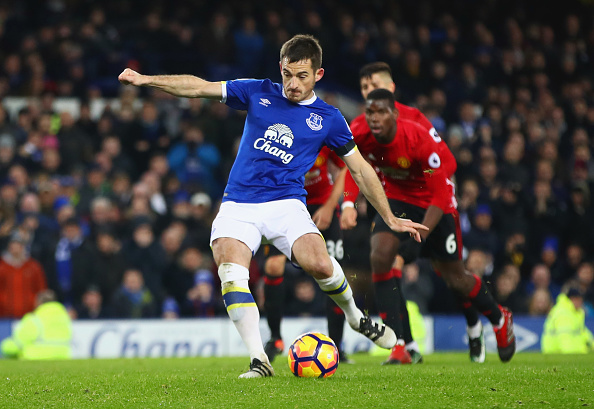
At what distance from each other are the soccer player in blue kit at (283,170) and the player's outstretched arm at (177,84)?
11 millimetres

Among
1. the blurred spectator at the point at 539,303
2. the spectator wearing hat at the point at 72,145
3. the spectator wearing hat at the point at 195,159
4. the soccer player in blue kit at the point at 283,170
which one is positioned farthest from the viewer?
the spectator wearing hat at the point at 195,159

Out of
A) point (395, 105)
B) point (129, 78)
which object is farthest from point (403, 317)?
point (129, 78)

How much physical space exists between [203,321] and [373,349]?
2392mm

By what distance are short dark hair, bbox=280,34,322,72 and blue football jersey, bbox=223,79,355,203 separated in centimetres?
32

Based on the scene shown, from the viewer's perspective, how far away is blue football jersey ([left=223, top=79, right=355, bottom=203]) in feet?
21.3

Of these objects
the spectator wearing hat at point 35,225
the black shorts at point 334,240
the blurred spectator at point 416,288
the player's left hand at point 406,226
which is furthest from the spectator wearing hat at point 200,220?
the player's left hand at point 406,226

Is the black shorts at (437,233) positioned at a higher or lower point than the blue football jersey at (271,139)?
lower

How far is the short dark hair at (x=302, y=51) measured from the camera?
6.38 m

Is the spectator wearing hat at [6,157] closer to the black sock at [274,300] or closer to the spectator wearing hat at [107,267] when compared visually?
the spectator wearing hat at [107,267]

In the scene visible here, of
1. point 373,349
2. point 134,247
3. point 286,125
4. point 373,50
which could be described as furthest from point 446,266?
point 373,50

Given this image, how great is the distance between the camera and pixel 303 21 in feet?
61.0

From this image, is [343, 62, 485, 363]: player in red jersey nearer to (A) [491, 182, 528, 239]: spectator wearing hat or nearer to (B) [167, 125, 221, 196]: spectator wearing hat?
(A) [491, 182, 528, 239]: spectator wearing hat

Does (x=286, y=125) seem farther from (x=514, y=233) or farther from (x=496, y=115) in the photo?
(x=496, y=115)

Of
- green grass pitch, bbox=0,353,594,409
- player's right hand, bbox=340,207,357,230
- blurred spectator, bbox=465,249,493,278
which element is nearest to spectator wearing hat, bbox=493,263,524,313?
blurred spectator, bbox=465,249,493,278
